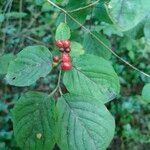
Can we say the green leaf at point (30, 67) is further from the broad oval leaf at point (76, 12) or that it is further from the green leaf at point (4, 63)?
the green leaf at point (4, 63)

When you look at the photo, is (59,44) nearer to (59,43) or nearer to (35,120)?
(59,43)

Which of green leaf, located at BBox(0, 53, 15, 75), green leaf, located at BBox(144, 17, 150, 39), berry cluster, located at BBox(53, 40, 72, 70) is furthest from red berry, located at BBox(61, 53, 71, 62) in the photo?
green leaf, located at BBox(0, 53, 15, 75)

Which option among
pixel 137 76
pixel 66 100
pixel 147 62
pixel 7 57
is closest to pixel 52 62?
pixel 66 100

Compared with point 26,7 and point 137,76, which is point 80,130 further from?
point 26,7

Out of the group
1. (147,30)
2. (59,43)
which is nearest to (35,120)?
(59,43)

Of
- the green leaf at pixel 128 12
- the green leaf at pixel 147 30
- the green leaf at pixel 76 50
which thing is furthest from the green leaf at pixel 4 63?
the green leaf at pixel 128 12

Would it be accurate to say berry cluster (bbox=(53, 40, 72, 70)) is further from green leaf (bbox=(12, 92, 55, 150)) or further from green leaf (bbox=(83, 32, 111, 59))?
green leaf (bbox=(83, 32, 111, 59))
